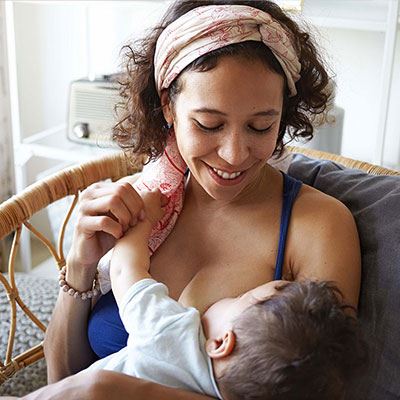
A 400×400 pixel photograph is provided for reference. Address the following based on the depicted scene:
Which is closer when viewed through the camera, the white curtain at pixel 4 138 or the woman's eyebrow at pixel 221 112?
the woman's eyebrow at pixel 221 112

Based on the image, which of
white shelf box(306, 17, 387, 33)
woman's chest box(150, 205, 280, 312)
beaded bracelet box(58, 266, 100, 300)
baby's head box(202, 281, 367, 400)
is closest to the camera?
baby's head box(202, 281, 367, 400)

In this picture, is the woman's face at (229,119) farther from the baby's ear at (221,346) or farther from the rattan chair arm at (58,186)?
the rattan chair arm at (58,186)

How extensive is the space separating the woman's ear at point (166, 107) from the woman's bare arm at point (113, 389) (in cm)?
48

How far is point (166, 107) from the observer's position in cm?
129

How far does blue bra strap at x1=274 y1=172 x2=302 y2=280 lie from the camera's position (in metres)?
1.20

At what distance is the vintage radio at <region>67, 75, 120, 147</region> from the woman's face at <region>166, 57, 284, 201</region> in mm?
1127

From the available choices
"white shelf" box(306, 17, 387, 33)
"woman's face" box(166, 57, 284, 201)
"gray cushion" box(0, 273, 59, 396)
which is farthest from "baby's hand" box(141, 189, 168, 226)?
"white shelf" box(306, 17, 387, 33)

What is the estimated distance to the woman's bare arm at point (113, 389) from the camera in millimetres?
1001

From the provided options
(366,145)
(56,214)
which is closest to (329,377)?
(366,145)

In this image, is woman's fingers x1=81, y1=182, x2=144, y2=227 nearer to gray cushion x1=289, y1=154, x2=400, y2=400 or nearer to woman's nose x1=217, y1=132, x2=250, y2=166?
woman's nose x1=217, y1=132, x2=250, y2=166

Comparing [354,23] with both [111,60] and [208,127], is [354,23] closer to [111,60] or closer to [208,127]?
[208,127]

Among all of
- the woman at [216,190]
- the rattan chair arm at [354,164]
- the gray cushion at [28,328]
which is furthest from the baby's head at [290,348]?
the gray cushion at [28,328]

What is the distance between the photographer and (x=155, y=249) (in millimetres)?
1323

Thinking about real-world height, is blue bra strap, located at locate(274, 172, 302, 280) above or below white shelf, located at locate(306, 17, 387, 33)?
below
